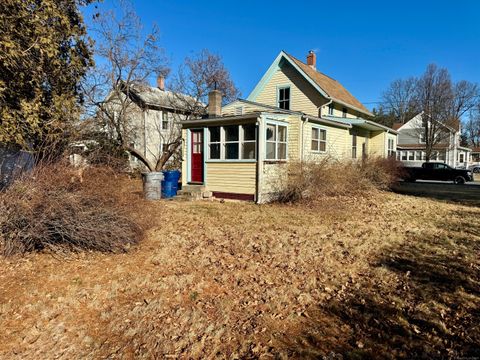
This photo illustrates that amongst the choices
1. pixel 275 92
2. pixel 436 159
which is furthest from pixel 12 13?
pixel 436 159

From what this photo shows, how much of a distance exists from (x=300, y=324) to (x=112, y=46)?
67.9 feet

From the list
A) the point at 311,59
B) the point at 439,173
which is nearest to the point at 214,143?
the point at 311,59

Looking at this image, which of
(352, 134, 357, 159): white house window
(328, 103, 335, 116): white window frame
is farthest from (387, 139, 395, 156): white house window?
A: (328, 103, 335, 116): white window frame

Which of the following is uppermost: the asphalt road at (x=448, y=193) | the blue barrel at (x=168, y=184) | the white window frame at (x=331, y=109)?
the white window frame at (x=331, y=109)

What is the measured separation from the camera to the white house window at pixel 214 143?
44.3 ft

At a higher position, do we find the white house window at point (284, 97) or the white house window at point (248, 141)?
the white house window at point (284, 97)

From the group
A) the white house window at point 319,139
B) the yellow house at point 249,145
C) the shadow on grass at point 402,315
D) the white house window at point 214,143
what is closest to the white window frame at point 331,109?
the yellow house at point 249,145

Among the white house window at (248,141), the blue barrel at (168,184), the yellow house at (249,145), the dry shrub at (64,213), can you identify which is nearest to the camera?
the dry shrub at (64,213)

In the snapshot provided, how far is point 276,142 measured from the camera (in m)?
12.7

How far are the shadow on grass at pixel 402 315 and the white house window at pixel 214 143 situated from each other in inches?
353

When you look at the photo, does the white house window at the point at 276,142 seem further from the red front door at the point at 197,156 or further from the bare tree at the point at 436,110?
the bare tree at the point at 436,110

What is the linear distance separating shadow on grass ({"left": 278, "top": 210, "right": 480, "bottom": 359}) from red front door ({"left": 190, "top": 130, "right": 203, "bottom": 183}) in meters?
9.60

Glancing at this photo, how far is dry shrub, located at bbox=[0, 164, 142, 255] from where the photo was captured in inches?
204

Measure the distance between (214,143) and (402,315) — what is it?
10.6m
